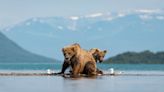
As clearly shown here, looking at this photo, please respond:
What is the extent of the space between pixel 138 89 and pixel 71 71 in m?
16.8

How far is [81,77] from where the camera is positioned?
57.2 metres

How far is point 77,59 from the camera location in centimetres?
5838

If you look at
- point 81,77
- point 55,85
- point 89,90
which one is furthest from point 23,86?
point 81,77

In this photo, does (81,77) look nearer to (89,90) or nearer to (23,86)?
(23,86)

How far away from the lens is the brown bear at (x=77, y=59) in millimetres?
58094

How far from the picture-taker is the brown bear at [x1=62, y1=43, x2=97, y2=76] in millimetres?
58094

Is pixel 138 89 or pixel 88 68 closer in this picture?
pixel 138 89

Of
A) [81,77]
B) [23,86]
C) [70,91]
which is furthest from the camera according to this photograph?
[81,77]

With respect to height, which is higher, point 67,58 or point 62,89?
point 67,58

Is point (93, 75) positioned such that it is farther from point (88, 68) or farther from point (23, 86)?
point (23, 86)

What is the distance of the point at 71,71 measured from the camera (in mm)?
59469

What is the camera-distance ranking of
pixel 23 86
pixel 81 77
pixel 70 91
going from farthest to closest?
pixel 81 77 → pixel 23 86 → pixel 70 91

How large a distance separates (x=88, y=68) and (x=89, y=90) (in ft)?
57.7

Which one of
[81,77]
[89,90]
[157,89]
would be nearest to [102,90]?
[89,90]
